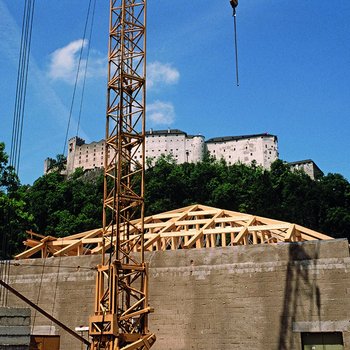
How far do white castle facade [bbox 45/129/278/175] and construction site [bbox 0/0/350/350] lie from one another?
100 m

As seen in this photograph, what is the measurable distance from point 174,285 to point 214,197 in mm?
50177

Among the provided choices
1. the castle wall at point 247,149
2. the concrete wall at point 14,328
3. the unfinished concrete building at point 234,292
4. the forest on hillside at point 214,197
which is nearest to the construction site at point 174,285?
the unfinished concrete building at point 234,292

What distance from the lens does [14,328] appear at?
11.2 metres

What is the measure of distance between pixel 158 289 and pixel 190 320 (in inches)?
73.9

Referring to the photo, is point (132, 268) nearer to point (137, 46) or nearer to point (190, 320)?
point (190, 320)

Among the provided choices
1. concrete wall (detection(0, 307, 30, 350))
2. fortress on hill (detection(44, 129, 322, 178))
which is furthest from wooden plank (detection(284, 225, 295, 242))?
fortress on hill (detection(44, 129, 322, 178))

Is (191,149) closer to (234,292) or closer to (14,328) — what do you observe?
(234,292)

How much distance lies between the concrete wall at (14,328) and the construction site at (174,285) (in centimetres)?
525

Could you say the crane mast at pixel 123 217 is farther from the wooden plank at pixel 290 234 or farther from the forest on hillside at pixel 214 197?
the forest on hillside at pixel 214 197

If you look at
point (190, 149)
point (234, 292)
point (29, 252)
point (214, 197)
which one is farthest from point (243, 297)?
point (190, 149)

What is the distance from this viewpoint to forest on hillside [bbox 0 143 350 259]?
6178cm

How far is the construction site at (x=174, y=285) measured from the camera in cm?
1808

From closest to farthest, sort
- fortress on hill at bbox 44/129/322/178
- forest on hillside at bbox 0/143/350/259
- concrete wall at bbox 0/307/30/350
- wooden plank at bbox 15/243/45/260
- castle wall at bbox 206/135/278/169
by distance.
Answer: concrete wall at bbox 0/307/30/350 → wooden plank at bbox 15/243/45/260 → forest on hillside at bbox 0/143/350/259 → castle wall at bbox 206/135/278/169 → fortress on hill at bbox 44/129/322/178

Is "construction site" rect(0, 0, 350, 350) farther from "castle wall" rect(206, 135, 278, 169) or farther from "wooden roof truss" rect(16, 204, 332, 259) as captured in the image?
"castle wall" rect(206, 135, 278, 169)
